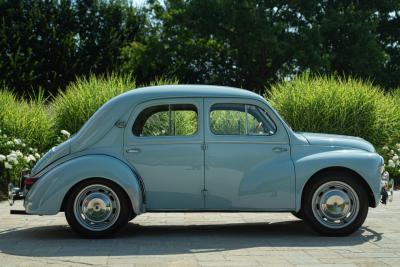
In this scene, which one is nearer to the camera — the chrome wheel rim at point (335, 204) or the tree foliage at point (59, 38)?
the chrome wheel rim at point (335, 204)

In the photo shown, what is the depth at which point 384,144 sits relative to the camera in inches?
584

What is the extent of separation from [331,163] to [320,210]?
0.56 metres

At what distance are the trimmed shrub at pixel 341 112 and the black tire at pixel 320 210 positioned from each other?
6909mm

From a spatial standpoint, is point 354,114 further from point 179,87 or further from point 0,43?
point 0,43

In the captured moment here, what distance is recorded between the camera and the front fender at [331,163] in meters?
7.75

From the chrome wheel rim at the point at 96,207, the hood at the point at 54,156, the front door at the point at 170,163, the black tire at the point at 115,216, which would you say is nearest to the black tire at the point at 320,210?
the front door at the point at 170,163

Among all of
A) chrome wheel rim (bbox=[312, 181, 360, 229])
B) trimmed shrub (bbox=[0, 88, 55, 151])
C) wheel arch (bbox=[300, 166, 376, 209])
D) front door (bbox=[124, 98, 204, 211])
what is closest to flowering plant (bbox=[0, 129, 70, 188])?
trimmed shrub (bbox=[0, 88, 55, 151])

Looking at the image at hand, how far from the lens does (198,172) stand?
774cm

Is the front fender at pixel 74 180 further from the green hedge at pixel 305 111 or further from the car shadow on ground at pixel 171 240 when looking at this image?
the green hedge at pixel 305 111

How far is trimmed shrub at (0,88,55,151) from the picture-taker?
552 inches

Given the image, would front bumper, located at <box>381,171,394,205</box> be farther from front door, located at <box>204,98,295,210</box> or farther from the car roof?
the car roof

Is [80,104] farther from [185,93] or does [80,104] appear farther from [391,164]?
[185,93]

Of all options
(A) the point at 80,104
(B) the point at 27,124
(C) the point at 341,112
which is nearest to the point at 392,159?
(C) the point at 341,112

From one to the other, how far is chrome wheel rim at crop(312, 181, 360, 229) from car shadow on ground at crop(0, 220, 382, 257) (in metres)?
0.20
